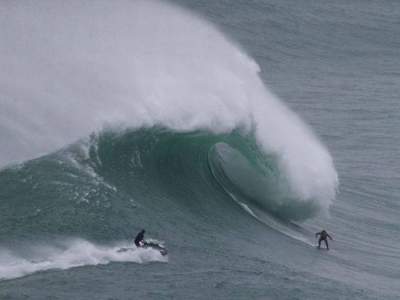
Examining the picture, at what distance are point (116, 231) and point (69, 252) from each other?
6.12ft

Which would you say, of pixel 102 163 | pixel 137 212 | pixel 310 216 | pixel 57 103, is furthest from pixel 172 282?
pixel 310 216

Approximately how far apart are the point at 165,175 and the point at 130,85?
316 cm

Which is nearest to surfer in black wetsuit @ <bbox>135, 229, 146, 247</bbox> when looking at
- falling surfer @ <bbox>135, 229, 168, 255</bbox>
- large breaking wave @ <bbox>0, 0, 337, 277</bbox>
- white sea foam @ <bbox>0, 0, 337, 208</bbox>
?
falling surfer @ <bbox>135, 229, 168, 255</bbox>

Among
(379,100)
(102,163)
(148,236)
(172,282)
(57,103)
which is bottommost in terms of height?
(172,282)

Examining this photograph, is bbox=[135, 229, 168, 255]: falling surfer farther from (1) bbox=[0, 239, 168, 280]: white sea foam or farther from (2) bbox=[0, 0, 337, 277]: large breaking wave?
(2) bbox=[0, 0, 337, 277]: large breaking wave

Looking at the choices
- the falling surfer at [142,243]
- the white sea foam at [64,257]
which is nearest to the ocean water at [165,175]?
the white sea foam at [64,257]

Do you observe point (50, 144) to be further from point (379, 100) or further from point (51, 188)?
point (379, 100)

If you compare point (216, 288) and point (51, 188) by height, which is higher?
point (51, 188)

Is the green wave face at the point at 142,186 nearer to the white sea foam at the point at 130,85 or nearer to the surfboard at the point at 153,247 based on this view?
the white sea foam at the point at 130,85

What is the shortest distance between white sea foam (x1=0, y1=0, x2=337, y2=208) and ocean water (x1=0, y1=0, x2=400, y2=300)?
0.05 metres

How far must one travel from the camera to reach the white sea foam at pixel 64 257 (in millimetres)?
20219

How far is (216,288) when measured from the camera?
20.8 metres

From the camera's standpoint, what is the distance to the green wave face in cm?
2286

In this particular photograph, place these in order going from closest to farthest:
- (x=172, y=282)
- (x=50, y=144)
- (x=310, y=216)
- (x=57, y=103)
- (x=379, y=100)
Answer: (x=172, y=282)
(x=50, y=144)
(x=57, y=103)
(x=310, y=216)
(x=379, y=100)
